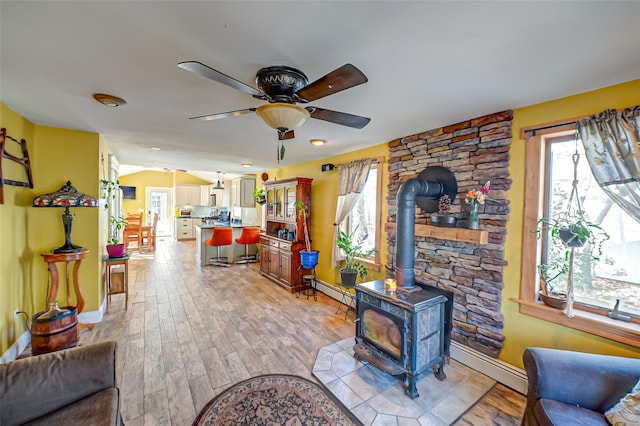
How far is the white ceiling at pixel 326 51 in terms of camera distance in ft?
3.66

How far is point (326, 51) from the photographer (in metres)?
1.39

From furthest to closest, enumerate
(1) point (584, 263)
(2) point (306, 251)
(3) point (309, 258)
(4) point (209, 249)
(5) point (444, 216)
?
1. (4) point (209, 249)
2. (2) point (306, 251)
3. (3) point (309, 258)
4. (5) point (444, 216)
5. (1) point (584, 263)

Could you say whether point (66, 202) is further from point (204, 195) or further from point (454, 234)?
point (204, 195)

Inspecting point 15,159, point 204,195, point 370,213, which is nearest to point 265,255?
point 370,213

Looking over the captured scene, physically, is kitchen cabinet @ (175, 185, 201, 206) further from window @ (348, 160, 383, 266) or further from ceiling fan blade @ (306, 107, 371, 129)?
ceiling fan blade @ (306, 107, 371, 129)

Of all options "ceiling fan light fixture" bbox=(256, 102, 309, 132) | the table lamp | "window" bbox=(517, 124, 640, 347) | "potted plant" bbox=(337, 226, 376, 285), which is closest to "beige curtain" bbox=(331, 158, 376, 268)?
"potted plant" bbox=(337, 226, 376, 285)

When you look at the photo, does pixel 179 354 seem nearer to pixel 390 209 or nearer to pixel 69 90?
pixel 69 90

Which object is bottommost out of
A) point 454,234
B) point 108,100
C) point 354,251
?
point 354,251

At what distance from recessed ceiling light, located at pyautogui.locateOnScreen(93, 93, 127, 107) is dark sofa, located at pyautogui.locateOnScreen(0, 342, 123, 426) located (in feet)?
5.91

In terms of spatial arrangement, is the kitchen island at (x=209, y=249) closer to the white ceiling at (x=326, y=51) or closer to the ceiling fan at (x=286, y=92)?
the white ceiling at (x=326, y=51)

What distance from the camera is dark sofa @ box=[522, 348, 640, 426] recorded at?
1362 millimetres

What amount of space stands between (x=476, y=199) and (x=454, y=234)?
37 cm

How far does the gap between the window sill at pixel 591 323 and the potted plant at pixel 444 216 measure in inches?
32.6

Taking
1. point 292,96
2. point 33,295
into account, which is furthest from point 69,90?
point 33,295
